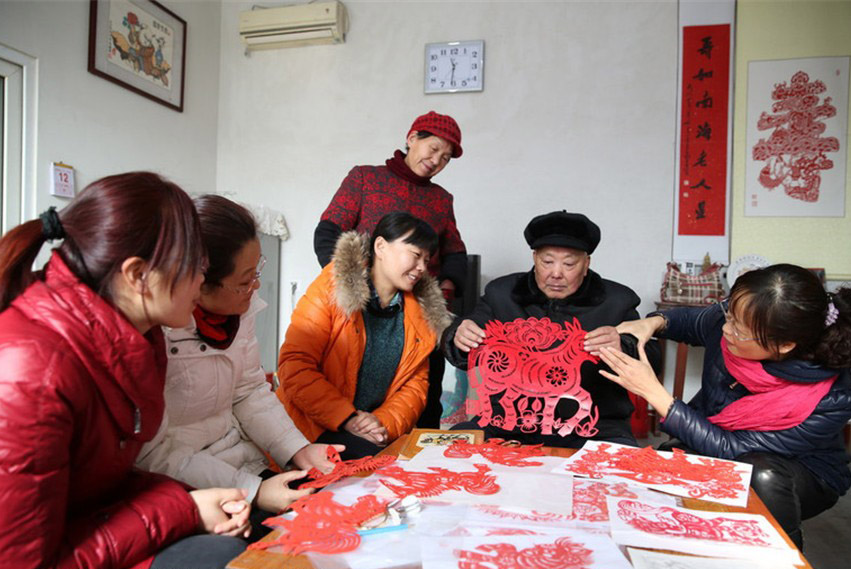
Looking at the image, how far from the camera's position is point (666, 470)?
4.08 ft

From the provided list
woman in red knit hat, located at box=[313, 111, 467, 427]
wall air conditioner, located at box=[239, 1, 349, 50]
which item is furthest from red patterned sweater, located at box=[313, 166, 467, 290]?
wall air conditioner, located at box=[239, 1, 349, 50]

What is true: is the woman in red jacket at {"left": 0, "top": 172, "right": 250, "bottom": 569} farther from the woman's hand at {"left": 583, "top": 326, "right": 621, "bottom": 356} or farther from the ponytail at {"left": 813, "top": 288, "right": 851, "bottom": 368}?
the ponytail at {"left": 813, "top": 288, "right": 851, "bottom": 368}

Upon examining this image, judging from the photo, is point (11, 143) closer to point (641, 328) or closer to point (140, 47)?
point (140, 47)

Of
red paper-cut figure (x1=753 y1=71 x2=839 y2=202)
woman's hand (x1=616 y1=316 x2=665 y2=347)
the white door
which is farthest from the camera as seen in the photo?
red paper-cut figure (x1=753 y1=71 x2=839 y2=202)

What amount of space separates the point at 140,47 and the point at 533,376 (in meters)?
3.32

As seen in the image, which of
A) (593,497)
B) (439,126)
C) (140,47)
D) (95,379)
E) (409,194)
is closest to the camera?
(95,379)

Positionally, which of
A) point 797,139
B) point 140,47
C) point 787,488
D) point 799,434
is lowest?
point 787,488

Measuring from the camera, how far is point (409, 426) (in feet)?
6.08

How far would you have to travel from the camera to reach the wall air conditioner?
3.92 m

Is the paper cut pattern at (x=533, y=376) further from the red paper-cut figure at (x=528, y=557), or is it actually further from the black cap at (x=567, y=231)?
the red paper-cut figure at (x=528, y=557)

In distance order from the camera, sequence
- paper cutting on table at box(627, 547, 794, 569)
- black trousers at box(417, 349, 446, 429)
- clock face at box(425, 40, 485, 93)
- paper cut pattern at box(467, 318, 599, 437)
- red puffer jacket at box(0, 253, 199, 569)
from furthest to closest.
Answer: clock face at box(425, 40, 485, 93) < black trousers at box(417, 349, 446, 429) < paper cut pattern at box(467, 318, 599, 437) < paper cutting on table at box(627, 547, 794, 569) < red puffer jacket at box(0, 253, 199, 569)

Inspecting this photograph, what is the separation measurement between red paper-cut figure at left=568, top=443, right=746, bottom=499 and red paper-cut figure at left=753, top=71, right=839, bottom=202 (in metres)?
2.80

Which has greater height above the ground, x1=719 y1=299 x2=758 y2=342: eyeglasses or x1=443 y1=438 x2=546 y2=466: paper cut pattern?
x1=719 y1=299 x2=758 y2=342: eyeglasses

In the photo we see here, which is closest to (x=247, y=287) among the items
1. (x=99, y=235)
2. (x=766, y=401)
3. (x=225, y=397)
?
(x=225, y=397)
